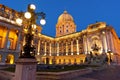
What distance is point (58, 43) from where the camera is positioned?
205 ft

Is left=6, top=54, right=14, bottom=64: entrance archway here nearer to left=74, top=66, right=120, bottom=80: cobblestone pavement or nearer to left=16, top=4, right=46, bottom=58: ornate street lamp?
left=74, top=66, right=120, bottom=80: cobblestone pavement

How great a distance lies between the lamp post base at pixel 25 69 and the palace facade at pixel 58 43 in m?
23.7

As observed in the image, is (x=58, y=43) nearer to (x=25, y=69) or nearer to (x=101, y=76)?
(x=101, y=76)

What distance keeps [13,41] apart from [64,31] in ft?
143

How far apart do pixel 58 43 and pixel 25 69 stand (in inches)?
2210

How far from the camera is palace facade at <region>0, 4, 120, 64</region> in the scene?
1390 inches

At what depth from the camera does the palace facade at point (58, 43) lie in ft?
116

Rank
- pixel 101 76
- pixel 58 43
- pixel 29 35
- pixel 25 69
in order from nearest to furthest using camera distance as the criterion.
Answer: pixel 25 69 < pixel 29 35 < pixel 101 76 < pixel 58 43

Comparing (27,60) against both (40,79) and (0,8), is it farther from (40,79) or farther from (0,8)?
(0,8)

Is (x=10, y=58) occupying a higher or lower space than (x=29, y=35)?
lower

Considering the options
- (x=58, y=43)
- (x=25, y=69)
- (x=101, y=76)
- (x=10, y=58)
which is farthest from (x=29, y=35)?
(x=58, y=43)

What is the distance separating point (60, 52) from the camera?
2361 inches

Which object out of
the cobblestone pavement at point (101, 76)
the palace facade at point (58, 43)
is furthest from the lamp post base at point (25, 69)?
the palace facade at point (58, 43)

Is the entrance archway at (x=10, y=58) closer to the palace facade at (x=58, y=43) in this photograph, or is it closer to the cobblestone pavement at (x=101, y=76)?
the palace facade at (x=58, y=43)
